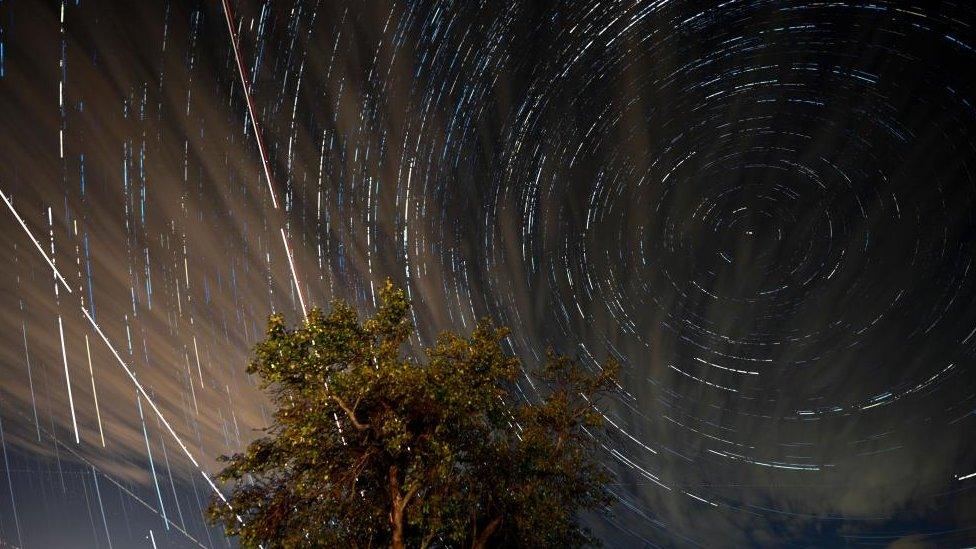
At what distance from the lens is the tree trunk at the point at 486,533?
1489 cm

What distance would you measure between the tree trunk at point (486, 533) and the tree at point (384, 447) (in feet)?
0.12

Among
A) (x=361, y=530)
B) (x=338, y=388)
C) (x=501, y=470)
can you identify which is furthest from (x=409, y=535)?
(x=338, y=388)

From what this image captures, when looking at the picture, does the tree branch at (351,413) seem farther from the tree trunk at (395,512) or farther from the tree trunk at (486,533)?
the tree trunk at (486,533)

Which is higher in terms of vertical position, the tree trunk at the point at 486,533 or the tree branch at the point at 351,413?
the tree branch at the point at 351,413

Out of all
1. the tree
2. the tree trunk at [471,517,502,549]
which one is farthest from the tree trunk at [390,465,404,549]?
the tree trunk at [471,517,502,549]

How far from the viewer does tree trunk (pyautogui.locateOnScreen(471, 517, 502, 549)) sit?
48.9ft

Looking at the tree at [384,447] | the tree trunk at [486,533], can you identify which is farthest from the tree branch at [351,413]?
the tree trunk at [486,533]

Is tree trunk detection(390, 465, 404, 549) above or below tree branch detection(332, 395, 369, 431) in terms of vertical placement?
below

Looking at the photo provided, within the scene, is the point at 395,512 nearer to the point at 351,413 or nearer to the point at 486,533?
the point at 351,413

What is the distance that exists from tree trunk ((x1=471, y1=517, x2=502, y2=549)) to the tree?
35 millimetres

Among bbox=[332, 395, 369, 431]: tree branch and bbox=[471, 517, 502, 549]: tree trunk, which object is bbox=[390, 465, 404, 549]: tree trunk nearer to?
bbox=[332, 395, 369, 431]: tree branch

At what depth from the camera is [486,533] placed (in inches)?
590

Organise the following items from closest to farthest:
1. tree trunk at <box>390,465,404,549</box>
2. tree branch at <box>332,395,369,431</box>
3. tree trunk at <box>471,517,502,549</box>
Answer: tree branch at <box>332,395,369,431</box>, tree trunk at <box>390,465,404,549</box>, tree trunk at <box>471,517,502,549</box>

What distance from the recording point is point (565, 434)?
55.0 ft
